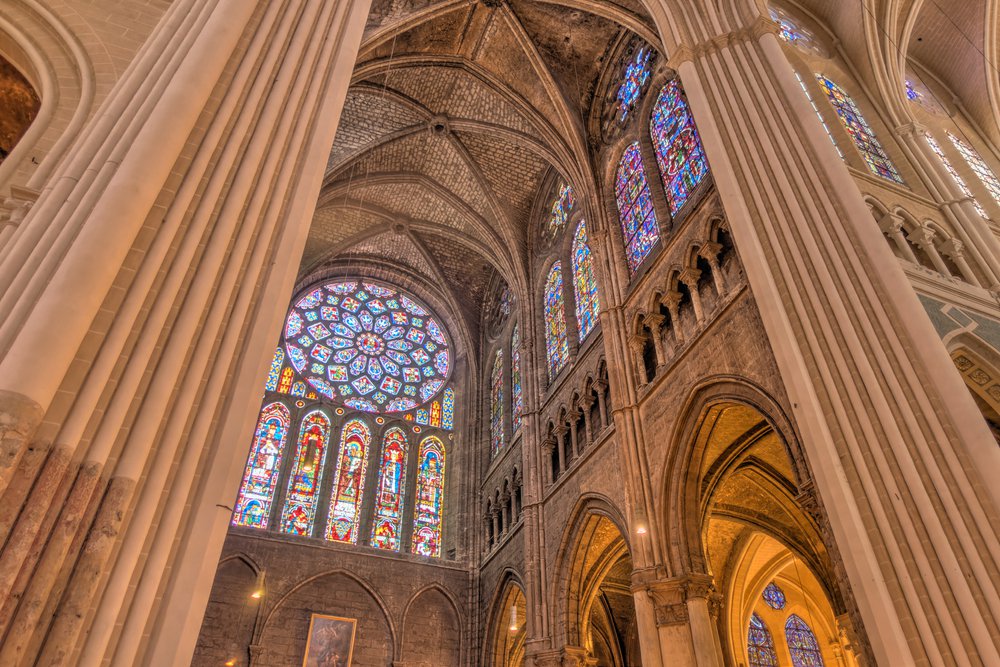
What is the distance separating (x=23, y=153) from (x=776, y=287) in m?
6.46

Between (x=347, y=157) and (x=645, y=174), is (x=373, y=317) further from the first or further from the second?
(x=645, y=174)

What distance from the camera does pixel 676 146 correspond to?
11.7 m

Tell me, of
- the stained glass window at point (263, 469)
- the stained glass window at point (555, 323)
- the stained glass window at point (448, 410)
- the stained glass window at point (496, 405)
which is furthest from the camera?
the stained glass window at point (448, 410)

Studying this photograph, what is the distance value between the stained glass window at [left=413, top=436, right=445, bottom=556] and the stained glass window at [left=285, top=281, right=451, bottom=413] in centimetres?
142

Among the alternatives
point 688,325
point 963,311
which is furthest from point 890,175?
point 688,325

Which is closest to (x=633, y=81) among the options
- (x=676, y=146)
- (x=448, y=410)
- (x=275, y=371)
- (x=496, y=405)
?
(x=676, y=146)

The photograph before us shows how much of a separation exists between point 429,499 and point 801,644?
34.2 feet

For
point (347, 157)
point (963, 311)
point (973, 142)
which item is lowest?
point (963, 311)

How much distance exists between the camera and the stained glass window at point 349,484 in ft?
50.1

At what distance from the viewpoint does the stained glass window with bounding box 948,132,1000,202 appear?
489 inches

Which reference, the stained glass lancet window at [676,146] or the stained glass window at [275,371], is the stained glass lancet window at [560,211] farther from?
the stained glass window at [275,371]

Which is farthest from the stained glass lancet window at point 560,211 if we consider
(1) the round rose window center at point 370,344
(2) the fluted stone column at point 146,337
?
(2) the fluted stone column at point 146,337

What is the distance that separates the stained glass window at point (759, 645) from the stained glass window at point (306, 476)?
1109 centimetres

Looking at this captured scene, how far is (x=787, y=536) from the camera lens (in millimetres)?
12914
